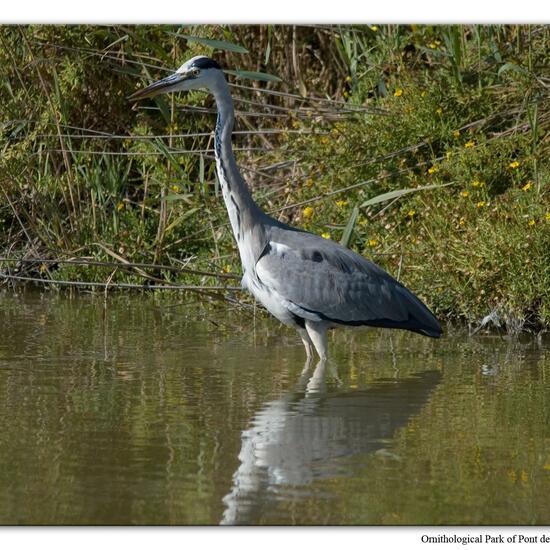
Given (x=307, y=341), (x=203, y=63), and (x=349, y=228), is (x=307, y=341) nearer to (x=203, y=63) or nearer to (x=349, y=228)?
(x=349, y=228)

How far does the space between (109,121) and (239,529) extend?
5.86 meters

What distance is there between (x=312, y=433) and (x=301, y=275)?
4.77 ft

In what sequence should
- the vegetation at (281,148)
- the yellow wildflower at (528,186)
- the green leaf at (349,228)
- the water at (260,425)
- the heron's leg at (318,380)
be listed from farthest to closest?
1. the vegetation at (281,148)
2. the yellow wildflower at (528,186)
3. the green leaf at (349,228)
4. the heron's leg at (318,380)
5. the water at (260,425)

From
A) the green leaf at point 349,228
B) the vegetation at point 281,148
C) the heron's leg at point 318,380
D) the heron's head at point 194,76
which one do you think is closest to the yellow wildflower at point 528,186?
the vegetation at point 281,148

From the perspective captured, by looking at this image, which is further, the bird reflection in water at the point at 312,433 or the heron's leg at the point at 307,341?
the heron's leg at the point at 307,341

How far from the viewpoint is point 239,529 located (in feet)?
12.5

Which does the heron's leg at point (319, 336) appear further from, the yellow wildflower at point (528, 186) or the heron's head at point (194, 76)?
the yellow wildflower at point (528, 186)

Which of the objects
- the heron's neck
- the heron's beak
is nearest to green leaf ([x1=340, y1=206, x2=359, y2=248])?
the heron's neck

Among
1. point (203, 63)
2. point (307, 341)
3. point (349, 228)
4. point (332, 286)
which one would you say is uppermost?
point (203, 63)

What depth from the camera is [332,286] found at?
6.39 m

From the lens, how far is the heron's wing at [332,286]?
6.31m

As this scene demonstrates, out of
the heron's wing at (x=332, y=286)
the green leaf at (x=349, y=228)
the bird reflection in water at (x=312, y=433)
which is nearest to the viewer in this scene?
the bird reflection in water at (x=312, y=433)

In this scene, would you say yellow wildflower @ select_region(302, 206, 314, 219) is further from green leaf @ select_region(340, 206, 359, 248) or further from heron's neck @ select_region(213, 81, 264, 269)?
heron's neck @ select_region(213, 81, 264, 269)

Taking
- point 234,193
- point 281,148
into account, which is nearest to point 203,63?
point 234,193
